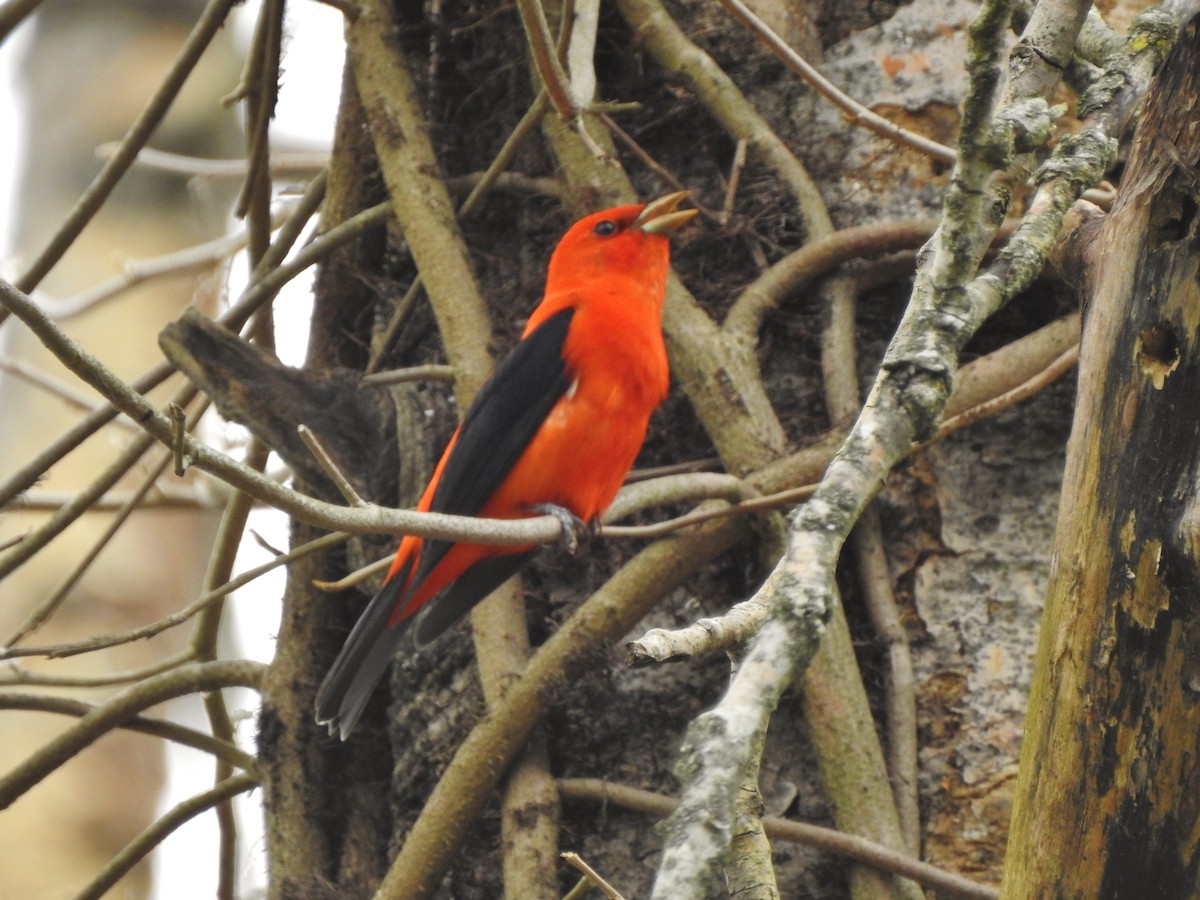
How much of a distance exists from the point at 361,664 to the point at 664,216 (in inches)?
49.4

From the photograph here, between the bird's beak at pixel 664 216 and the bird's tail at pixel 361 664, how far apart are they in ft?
3.18

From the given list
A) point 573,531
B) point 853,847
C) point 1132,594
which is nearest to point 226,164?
point 573,531

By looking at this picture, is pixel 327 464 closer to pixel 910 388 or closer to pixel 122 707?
pixel 910 388

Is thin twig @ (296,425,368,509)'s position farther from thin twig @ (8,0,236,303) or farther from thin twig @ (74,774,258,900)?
thin twig @ (8,0,236,303)

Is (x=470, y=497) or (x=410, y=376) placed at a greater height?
(x=410, y=376)

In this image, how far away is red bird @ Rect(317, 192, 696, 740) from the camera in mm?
3074

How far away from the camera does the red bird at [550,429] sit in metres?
3.07

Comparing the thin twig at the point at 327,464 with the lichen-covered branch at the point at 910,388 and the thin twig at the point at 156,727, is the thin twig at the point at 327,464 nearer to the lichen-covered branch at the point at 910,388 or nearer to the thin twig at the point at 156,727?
the lichen-covered branch at the point at 910,388

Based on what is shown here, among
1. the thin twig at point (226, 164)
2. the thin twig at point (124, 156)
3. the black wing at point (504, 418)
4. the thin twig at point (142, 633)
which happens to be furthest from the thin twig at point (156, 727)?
the thin twig at point (226, 164)

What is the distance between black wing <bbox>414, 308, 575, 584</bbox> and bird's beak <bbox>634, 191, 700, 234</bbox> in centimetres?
30

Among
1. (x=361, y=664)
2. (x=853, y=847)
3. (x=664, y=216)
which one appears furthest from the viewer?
(x=664, y=216)

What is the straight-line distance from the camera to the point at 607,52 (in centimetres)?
354

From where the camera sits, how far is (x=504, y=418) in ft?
10.4

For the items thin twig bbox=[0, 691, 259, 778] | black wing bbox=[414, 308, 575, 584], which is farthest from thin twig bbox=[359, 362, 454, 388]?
thin twig bbox=[0, 691, 259, 778]
